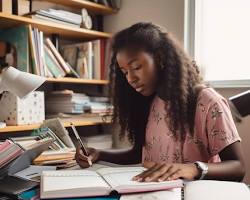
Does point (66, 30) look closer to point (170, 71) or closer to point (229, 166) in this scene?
point (170, 71)

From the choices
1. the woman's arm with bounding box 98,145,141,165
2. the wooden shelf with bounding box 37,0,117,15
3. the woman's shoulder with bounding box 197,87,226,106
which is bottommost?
the woman's arm with bounding box 98,145,141,165

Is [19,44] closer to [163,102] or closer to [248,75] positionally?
[163,102]

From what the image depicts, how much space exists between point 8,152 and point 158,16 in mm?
1521

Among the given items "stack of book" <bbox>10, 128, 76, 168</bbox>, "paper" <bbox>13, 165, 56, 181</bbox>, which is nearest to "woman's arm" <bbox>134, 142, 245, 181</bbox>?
"paper" <bbox>13, 165, 56, 181</bbox>

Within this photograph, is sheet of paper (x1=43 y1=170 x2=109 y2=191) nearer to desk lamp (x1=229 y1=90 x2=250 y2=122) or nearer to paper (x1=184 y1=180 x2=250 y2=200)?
paper (x1=184 y1=180 x2=250 y2=200)

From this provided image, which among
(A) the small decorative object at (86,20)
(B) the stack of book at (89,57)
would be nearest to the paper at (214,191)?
(B) the stack of book at (89,57)

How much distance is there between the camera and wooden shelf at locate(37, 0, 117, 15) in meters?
2.10

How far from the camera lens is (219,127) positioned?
104cm

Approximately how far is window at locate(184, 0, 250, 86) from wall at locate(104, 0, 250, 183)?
0.17 ft

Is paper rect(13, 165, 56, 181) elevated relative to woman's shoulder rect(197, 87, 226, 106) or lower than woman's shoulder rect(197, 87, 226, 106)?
lower

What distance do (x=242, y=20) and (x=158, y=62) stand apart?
0.99 m

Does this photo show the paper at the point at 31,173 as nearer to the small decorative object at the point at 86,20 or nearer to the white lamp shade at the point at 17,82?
the white lamp shade at the point at 17,82

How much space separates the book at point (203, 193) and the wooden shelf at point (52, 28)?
131cm

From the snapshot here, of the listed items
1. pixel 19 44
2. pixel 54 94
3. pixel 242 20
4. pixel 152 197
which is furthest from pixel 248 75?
pixel 152 197
